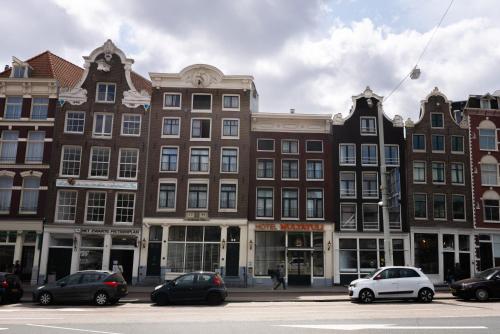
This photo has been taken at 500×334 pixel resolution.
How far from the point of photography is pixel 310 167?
3694cm

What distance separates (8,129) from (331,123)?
83.5ft

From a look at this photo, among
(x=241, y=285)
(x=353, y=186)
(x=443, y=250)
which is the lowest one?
(x=241, y=285)

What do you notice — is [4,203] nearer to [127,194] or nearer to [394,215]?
[127,194]

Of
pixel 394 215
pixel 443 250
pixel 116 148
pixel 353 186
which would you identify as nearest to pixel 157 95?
pixel 116 148

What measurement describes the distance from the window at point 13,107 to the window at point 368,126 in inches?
1070

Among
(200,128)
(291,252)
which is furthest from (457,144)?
(200,128)

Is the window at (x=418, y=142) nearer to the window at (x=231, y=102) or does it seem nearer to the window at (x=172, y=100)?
the window at (x=231, y=102)

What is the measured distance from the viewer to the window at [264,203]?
36031mm

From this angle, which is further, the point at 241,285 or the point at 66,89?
the point at 66,89

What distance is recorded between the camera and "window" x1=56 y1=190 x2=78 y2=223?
3500cm

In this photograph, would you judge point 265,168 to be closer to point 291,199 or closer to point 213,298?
point 291,199

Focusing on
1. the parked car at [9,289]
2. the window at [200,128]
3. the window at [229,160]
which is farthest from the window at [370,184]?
the parked car at [9,289]

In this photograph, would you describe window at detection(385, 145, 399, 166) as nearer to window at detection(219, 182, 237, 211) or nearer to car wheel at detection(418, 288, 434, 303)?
window at detection(219, 182, 237, 211)

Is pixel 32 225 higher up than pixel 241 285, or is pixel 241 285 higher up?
pixel 32 225
